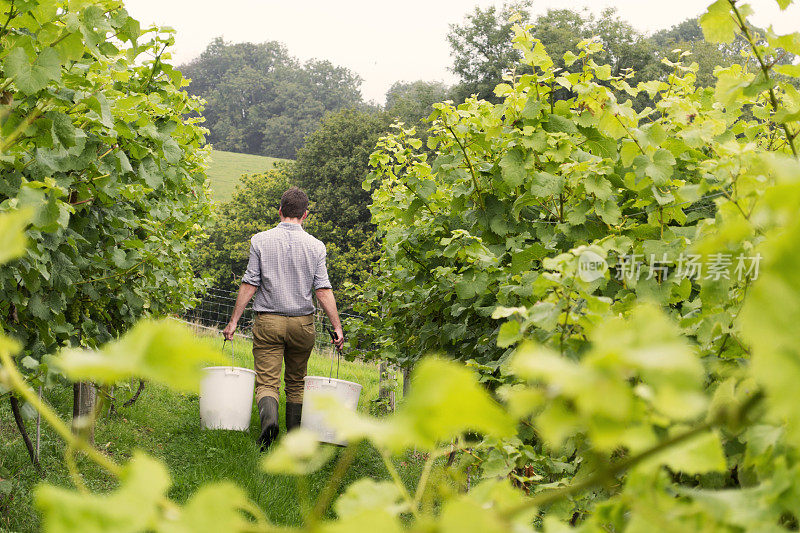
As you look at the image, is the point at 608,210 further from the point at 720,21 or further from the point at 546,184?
the point at 720,21

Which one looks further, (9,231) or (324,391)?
(324,391)

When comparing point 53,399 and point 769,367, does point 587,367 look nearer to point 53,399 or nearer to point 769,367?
point 769,367

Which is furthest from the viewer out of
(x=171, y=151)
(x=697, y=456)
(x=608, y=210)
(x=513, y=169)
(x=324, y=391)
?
(x=324, y=391)

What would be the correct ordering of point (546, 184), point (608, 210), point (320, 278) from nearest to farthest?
point (608, 210) < point (546, 184) < point (320, 278)

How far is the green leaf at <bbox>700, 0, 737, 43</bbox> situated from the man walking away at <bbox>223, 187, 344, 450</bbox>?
14.9 ft

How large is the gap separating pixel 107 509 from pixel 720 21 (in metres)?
1.23

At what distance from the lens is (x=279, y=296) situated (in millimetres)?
5480

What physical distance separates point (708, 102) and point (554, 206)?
46.4 inches

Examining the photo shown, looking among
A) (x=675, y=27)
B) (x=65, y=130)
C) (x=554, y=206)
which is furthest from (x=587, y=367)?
(x=675, y=27)

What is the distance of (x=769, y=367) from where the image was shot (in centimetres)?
31

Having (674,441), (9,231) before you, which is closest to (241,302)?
(9,231)

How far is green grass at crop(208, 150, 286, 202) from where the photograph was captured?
132ft

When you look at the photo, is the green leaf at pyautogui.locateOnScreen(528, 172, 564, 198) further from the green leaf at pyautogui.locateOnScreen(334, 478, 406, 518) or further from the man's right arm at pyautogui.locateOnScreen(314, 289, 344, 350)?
the man's right arm at pyautogui.locateOnScreen(314, 289, 344, 350)

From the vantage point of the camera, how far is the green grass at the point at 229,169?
4034 cm
